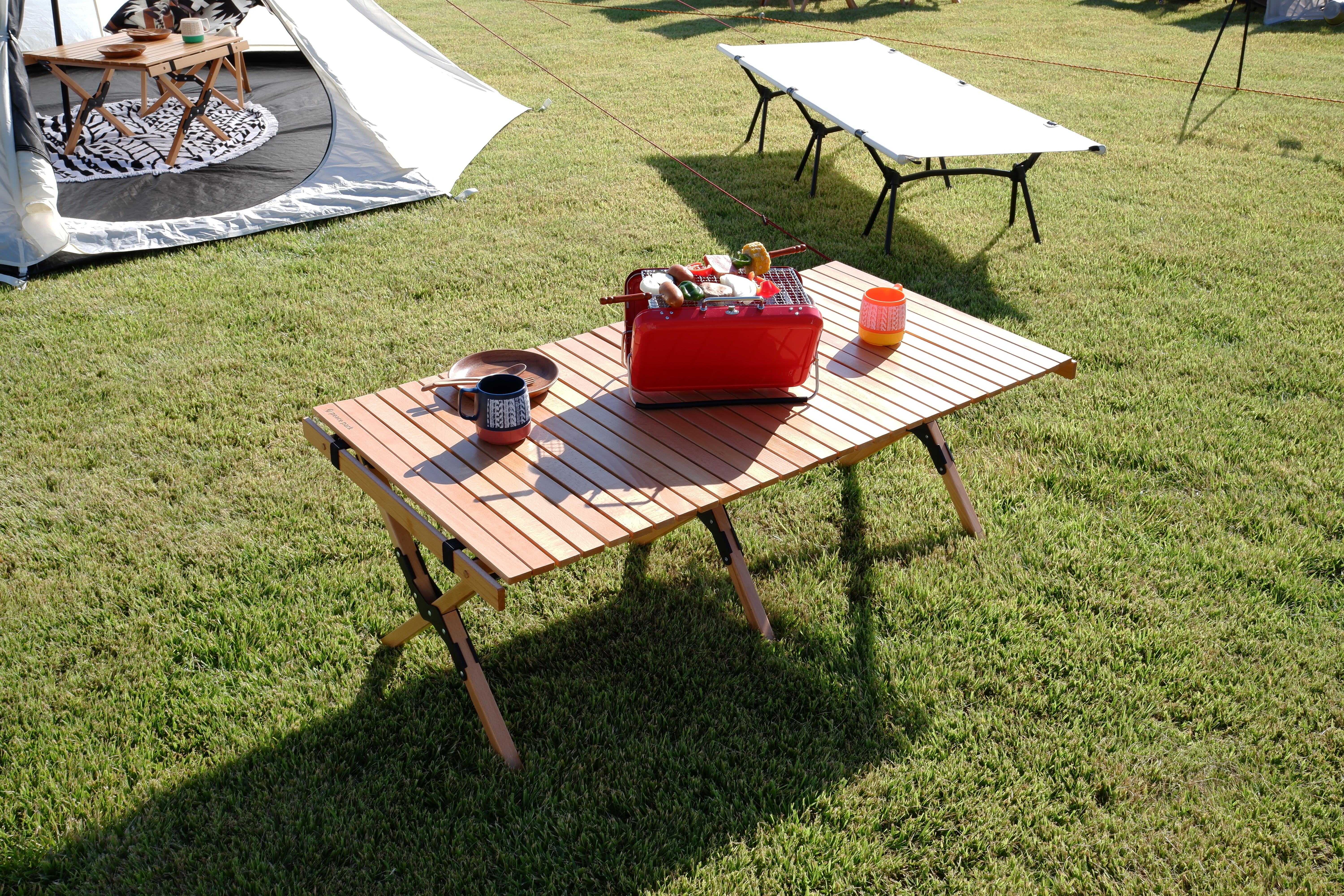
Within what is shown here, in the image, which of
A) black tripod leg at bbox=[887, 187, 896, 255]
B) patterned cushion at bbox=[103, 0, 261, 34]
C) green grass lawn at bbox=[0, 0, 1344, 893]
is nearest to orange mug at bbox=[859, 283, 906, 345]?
green grass lawn at bbox=[0, 0, 1344, 893]

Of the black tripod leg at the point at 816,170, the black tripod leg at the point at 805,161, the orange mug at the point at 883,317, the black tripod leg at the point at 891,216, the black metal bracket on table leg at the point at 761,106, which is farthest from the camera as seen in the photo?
the black metal bracket on table leg at the point at 761,106

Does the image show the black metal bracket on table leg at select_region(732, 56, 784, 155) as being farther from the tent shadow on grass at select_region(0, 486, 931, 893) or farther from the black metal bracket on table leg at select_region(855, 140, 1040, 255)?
the tent shadow on grass at select_region(0, 486, 931, 893)

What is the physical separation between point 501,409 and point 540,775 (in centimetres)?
90

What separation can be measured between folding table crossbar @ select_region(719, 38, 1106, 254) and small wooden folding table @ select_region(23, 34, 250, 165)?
138 inches

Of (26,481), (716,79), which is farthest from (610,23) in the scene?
(26,481)

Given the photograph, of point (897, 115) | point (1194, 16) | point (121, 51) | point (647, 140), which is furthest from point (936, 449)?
point (1194, 16)

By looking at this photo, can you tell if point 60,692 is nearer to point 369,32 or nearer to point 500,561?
point 500,561

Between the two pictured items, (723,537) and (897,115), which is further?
(897,115)

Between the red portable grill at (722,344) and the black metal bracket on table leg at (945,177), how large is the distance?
266 cm

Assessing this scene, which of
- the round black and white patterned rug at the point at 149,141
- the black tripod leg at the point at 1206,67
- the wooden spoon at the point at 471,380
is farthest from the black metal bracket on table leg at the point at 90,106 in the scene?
the black tripod leg at the point at 1206,67

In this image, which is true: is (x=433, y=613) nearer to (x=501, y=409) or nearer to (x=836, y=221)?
(x=501, y=409)

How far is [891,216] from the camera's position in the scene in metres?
4.98

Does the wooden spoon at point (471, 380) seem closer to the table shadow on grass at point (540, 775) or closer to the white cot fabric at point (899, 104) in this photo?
the table shadow on grass at point (540, 775)

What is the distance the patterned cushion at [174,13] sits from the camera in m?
7.05
